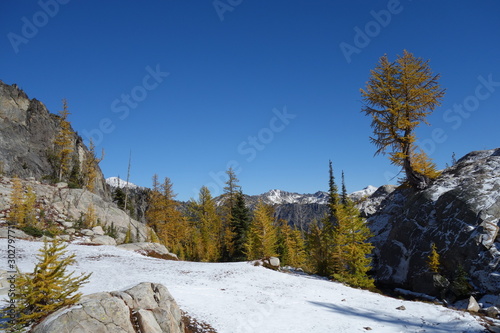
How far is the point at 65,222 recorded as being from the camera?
2689cm

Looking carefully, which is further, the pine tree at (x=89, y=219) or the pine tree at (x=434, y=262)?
the pine tree at (x=89, y=219)

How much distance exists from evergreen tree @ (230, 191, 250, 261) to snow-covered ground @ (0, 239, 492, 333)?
14519mm

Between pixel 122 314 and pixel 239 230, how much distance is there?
1068 inches

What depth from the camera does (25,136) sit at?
44406mm

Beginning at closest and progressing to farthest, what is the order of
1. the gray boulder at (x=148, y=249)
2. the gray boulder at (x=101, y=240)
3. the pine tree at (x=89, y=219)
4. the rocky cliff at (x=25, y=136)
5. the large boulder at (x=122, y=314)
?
1. the large boulder at (x=122, y=314)
2. the gray boulder at (x=148, y=249)
3. the gray boulder at (x=101, y=240)
4. the pine tree at (x=89, y=219)
5. the rocky cliff at (x=25, y=136)

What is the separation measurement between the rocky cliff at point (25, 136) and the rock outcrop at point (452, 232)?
43.1 m

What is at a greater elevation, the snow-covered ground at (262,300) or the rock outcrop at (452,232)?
→ the rock outcrop at (452,232)

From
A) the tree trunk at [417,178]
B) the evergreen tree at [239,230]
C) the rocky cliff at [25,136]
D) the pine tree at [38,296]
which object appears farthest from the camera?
the rocky cliff at [25,136]

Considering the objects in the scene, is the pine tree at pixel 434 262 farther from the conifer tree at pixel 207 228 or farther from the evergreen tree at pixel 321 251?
the conifer tree at pixel 207 228

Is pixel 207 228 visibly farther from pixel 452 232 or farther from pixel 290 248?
pixel 452 232

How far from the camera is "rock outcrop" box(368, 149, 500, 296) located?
16688mm

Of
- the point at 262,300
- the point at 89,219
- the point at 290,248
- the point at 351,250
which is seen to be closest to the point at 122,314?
the point at 262,300

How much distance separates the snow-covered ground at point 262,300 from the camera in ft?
36.9

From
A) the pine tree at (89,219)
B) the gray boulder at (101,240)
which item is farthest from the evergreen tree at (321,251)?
the pine tree at (89,219)
